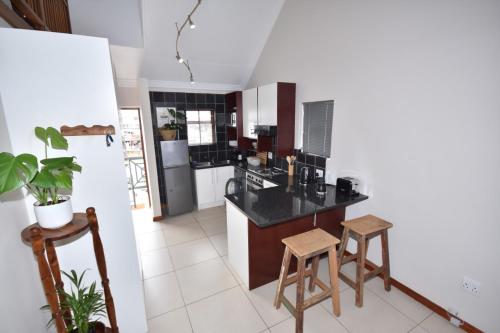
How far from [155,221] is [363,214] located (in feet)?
11.0

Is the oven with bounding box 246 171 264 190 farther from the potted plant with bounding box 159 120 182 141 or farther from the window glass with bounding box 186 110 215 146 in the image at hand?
the potted plant with bounding box 159 120 182 141

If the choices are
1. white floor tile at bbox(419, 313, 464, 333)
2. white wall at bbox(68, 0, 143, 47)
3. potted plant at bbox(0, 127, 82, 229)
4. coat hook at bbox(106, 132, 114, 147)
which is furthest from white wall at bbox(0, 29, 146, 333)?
white floor tile at bbox(419, 313, 464, 333)

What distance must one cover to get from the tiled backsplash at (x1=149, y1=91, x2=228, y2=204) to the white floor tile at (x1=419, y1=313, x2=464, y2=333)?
4037 millimetres

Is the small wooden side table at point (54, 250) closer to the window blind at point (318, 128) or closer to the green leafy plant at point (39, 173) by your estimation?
the green leafy plant at point (39, 173)

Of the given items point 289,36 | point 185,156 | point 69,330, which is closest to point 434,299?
point 69,330

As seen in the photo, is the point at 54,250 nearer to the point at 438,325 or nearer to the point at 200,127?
the point at 438,325

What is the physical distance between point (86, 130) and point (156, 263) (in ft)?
6.61

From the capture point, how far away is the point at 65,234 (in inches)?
41.4

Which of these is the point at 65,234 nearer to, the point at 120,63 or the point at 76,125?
the point at 76,125

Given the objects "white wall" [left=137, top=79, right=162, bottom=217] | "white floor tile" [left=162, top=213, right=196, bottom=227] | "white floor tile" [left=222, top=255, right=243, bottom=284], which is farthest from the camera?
"white floor tile" [left=162, top=213, right=196, bottom=227]

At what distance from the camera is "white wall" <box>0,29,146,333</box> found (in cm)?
122

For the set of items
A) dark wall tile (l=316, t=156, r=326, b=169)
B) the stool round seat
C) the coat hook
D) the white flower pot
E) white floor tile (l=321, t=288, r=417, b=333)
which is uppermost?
the coat hook

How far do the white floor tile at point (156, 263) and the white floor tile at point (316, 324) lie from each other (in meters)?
1.45

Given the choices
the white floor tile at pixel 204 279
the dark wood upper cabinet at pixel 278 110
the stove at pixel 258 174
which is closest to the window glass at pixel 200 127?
the dark wood upper cabinet at pixel 278 110
